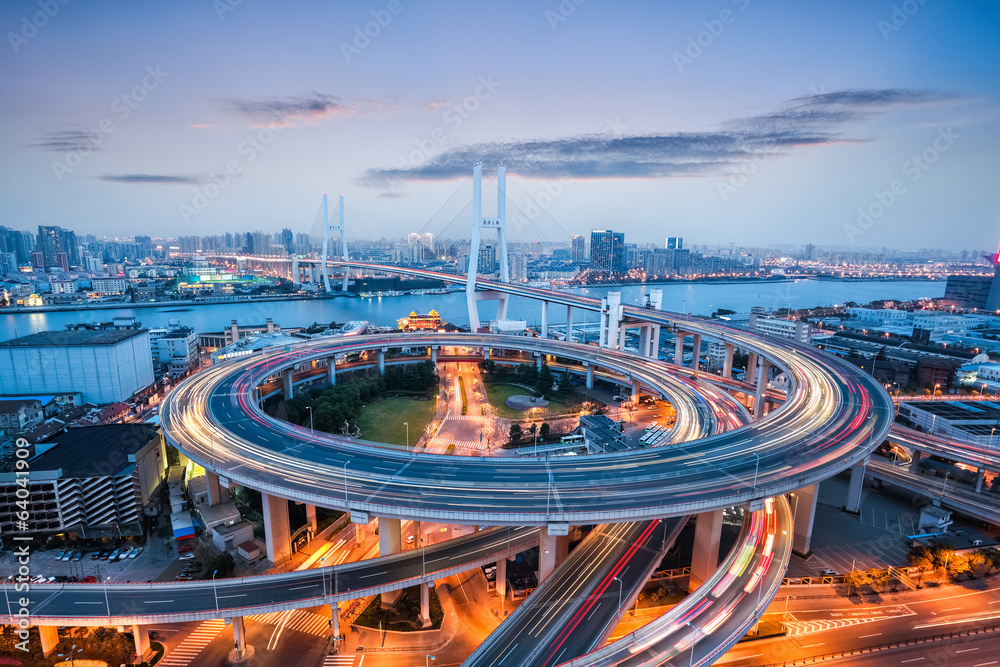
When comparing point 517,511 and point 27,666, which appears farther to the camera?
point 517,511

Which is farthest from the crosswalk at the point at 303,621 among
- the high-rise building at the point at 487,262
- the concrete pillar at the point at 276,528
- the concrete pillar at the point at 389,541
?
the high-rise building at the point at 487,262

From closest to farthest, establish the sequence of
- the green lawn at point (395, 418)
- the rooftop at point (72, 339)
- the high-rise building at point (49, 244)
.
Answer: the green lawn at point (395, 418)
the rooftop at point (72, 339)
the high-rise building at point (49, 244)

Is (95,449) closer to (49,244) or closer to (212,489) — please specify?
(212,489)

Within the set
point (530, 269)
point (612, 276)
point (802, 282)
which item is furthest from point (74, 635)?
point (802, 282)

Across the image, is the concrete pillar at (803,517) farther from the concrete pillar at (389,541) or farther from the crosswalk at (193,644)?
the crosswalk at (193,644)

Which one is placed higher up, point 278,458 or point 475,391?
point 278,458

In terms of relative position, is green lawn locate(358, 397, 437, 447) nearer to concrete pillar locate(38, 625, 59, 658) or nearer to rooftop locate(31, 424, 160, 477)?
rooftop locate(31, 424, 160, 477)

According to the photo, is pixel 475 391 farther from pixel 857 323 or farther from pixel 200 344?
pixel 857 323
